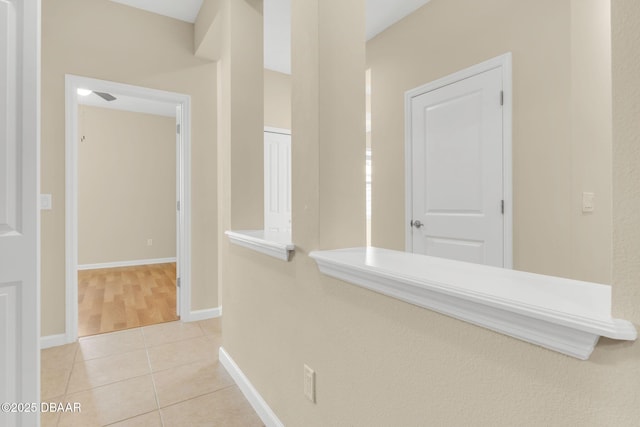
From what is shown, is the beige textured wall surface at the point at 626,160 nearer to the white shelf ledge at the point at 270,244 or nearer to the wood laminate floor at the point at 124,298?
the white shelf ledge at the point at 270,244

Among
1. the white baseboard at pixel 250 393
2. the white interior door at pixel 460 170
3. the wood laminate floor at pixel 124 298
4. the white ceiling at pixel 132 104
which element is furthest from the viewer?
the white ceiling at pixel 132 104

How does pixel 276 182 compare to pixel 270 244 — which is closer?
pixel 270 244

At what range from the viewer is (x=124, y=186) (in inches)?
210

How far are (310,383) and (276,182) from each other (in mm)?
2882

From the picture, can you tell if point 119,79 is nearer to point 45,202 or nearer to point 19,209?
point 45,202

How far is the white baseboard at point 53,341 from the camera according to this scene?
2.42 metres

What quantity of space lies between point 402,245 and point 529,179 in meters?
1.18

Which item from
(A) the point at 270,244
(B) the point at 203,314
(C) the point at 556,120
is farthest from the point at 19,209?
(C) the point at 556,120

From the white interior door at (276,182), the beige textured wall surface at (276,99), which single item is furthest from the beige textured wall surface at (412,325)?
the beige textured wall surface at (276,99)

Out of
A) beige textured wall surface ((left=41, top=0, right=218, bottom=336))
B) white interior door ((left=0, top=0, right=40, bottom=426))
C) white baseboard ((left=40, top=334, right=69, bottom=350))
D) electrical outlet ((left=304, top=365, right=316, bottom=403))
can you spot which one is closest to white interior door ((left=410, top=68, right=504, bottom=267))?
electrical outlet ((left=304, top=365, right=316, bottom=403))

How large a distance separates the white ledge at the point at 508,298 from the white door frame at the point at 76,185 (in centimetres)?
243

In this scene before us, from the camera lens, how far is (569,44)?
1.80 meters

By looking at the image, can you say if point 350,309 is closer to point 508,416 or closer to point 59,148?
point 508,416

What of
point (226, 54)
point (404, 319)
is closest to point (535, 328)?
point (404, 319)
